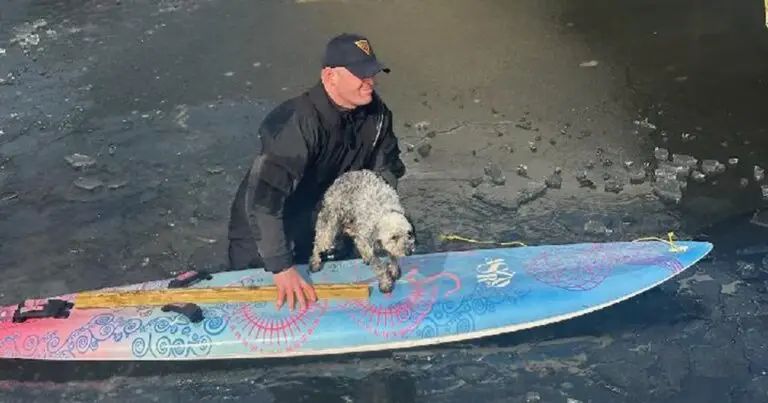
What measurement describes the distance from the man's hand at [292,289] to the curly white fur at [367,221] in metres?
0.38

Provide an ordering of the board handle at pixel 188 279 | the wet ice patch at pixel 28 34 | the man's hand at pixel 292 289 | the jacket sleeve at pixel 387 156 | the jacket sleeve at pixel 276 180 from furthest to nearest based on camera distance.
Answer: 1. the wet ice patch at pixel 28 34
2. the board handle at pixel 188 279
3. the jacket sleeve at pixel 387 156
4. the man's hand at pixel 292 289
5. the jacket sleeve at pixel 276 180

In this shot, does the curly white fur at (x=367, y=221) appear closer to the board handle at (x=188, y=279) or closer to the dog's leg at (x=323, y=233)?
the dog's leg at (x=323, y=233)

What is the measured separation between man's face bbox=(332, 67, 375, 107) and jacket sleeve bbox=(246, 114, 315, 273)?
0.31 metres

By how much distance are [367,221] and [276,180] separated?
2.22ft

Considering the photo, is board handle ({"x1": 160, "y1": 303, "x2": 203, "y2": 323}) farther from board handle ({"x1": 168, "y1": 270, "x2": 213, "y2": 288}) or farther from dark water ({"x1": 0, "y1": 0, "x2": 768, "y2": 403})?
dark water ({"x1": 0, "y1": 0, "x2": 768, "y2": 403})

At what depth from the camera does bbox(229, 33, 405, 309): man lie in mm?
5180

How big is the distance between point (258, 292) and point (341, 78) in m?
1.62

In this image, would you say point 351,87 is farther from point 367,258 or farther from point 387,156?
point 367,258

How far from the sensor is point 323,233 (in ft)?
19.1

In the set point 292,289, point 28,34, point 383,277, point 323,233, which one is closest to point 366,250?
point 383,277

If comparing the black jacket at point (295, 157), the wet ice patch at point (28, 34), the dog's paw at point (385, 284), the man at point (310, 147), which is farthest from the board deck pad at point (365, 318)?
the wet ice patch at point (28, 34)

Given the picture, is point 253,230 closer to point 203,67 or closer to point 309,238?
point 309,238

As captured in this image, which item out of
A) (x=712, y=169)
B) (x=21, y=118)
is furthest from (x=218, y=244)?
(x=712, y=169)

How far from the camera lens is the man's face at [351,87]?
16.9ft
